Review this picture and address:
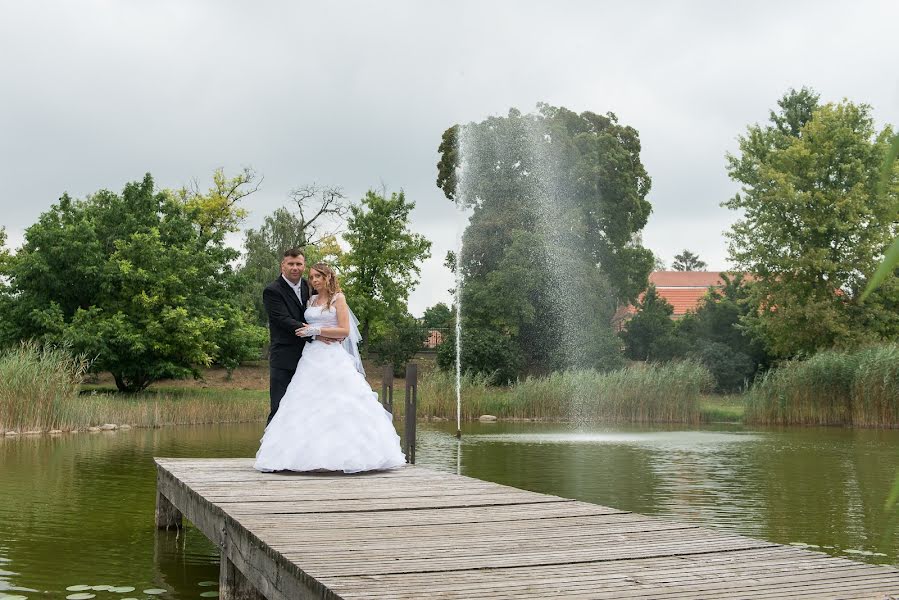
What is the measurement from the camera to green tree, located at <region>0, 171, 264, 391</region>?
28.1 meters

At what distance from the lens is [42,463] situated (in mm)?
13672

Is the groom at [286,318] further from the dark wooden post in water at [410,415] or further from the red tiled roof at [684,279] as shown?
the red tiled roof at [684,279]

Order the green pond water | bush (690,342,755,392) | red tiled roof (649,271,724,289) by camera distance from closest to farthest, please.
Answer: the green pond water < bush (690,342,755,392) < red tiled roof (649,271,724,289)

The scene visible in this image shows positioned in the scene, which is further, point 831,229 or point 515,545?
point 831,229

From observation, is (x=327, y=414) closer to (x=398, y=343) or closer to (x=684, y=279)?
(x=398, y=343)

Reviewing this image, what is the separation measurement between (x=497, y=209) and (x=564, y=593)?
1562 inches

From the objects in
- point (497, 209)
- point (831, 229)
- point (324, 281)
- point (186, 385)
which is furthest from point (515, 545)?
point (497, 209)

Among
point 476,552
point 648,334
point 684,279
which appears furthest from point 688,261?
point 476,552

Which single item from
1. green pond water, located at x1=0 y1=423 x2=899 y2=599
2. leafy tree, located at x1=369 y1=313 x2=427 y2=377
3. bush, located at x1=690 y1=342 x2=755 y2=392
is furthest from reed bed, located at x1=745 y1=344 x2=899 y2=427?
leafy tree, located at x1=369 y1=313 x2=427 y2=377

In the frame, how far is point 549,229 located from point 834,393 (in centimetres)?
1804

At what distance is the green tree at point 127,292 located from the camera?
92.2ft

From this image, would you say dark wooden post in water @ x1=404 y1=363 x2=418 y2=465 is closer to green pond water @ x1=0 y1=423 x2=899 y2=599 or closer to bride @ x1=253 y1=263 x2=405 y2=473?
green pond water @ x1=0 y1=423 x2=899 y2=599

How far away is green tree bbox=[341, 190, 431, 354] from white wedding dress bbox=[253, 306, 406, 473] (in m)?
30.5

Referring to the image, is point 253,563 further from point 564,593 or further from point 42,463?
point 42,463
